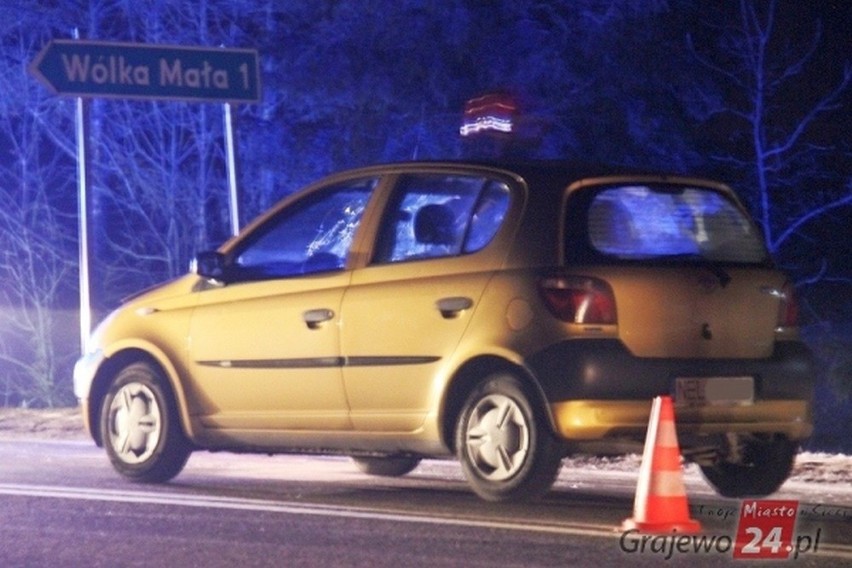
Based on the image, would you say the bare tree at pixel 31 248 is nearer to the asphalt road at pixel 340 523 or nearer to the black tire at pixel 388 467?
the asphalt road at pixel 340 523

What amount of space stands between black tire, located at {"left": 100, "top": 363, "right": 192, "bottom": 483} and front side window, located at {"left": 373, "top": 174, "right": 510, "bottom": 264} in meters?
1.64

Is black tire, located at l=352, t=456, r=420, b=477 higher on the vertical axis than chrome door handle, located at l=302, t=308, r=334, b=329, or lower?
lower

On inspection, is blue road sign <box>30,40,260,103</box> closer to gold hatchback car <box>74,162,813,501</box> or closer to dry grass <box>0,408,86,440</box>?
dry grass <box>0,408,86,440</box>

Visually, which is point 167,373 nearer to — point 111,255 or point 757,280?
point 757,280

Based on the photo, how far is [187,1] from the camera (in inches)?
845

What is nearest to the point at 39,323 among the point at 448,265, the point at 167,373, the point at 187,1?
the point at 187,1

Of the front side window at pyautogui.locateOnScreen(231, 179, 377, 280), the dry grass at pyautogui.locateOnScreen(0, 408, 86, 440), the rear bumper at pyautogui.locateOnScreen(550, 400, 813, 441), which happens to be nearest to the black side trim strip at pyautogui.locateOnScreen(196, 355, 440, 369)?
the front side window at pyautogui.locateOnScreen(231, 179, 377, 280)

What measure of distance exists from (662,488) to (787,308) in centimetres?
170

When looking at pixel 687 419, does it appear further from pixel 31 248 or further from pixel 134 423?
pixel 31 248

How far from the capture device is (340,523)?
7.85 meters

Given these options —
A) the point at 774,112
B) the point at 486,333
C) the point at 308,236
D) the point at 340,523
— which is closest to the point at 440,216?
the point at 486,333

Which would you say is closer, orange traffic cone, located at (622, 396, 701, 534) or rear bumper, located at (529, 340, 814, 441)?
orange traffic cone, located at (622, 396, 701, 534)

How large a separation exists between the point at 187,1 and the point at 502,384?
46.5ft

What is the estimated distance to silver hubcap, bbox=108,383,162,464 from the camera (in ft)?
32.0
